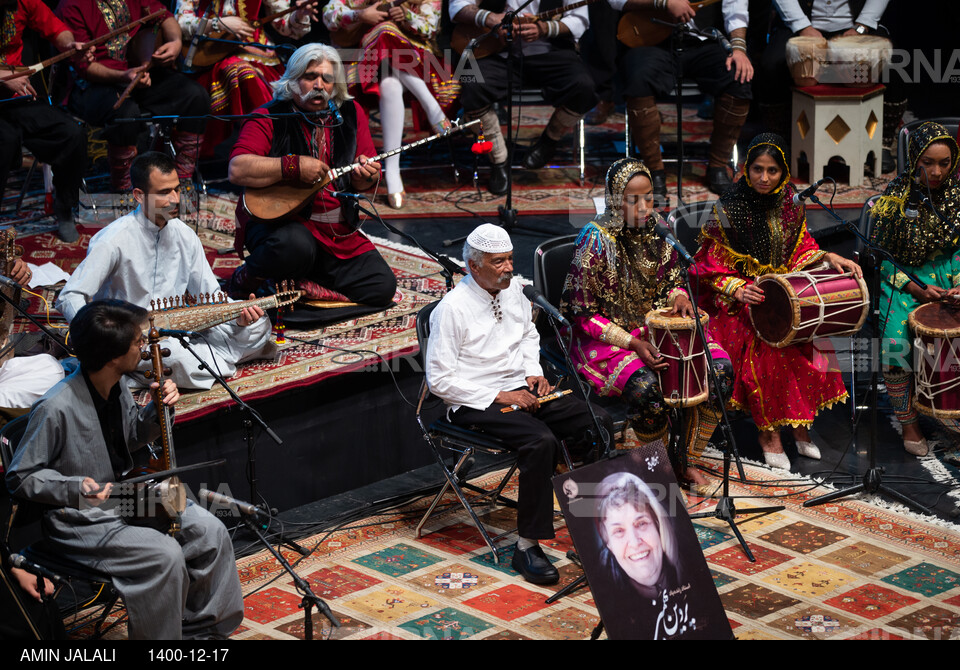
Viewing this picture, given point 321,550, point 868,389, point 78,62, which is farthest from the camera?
point 78,62

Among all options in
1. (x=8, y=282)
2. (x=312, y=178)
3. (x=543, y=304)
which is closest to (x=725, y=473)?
(x=543, y=304)

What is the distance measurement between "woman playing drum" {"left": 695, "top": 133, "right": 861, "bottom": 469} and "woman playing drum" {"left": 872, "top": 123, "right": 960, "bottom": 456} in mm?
341

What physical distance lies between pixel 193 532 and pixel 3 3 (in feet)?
13.9

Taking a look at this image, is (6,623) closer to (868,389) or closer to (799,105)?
(868,389)

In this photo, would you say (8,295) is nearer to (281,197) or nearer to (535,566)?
(281,197)

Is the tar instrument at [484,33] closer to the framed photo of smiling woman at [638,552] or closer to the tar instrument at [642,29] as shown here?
the tar instrument at [642,29]

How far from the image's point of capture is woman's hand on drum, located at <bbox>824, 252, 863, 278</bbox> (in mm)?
6176

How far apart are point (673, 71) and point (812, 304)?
299 centimetres

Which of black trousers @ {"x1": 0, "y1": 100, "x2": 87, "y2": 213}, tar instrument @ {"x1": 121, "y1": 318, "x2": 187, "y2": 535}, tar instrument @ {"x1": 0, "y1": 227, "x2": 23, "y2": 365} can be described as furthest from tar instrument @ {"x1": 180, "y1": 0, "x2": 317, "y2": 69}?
tar instrument @ {"x1": 121, "y1": 318, "x2": 187, "y2": 535}

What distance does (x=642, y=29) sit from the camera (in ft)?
28.4

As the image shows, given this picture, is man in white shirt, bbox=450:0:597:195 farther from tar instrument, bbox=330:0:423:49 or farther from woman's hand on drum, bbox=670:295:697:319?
woman's hand on drum, bbox=670:295:697:319

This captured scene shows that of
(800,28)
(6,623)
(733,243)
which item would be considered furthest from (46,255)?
(800,28)

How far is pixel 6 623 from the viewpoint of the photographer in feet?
14.5

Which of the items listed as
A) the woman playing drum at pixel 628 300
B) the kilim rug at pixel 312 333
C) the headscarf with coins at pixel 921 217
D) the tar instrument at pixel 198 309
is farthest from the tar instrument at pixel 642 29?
the tar instrument at pixel 198 309
